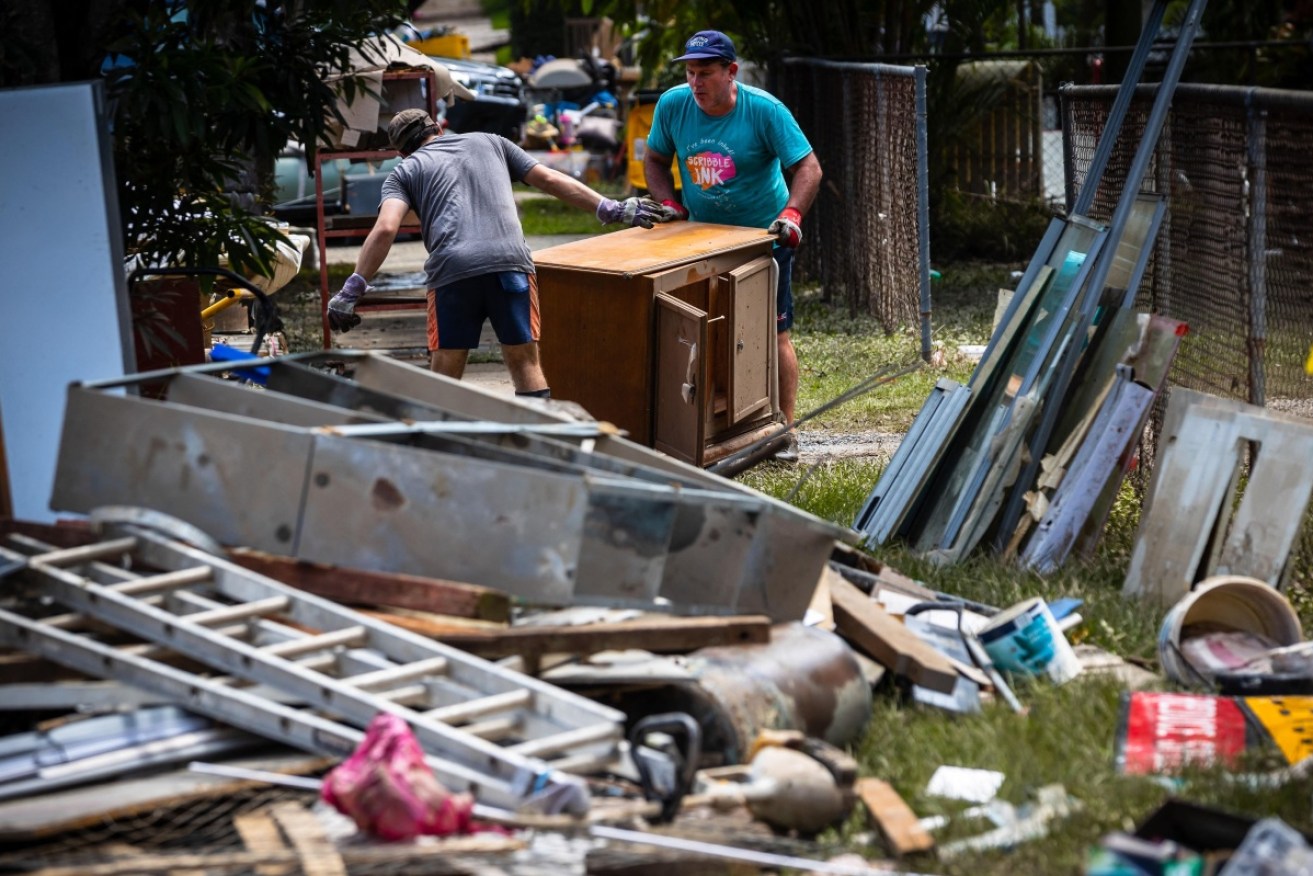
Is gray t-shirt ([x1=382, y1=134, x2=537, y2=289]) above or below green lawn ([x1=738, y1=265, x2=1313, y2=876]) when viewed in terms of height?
above

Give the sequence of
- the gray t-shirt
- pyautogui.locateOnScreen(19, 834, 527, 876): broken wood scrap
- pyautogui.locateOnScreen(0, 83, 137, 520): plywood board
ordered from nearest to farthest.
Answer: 1. pyautogui.locateOnScreen(19, 834, 527, 876): broken wood scrap
2. pyautogui.locateOnScreen(0, 83, 137, 520): plywood board
3. the gray t-shirt

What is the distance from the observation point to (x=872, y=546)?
19.4 ft

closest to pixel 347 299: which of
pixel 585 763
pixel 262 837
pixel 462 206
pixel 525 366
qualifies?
pixel 462 206

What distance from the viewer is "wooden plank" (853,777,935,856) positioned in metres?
3.43

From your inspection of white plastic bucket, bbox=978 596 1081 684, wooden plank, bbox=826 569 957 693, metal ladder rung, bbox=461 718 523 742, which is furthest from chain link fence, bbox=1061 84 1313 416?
metal ladder rung, bbox=461 718 523 742

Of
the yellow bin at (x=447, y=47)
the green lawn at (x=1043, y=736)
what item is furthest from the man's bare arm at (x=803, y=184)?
the yellow bin at (x=447, y=47)

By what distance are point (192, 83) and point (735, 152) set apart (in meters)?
2.72

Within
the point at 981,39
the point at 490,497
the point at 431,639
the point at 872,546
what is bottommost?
the point at 872,546

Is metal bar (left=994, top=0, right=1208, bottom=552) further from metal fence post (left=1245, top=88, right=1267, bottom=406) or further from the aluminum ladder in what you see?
the aluminum ladder

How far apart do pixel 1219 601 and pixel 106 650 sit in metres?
3.18

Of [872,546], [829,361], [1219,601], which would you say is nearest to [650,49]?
[829,361]

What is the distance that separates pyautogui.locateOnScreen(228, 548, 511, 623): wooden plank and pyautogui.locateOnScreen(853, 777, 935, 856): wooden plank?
0.99 meters

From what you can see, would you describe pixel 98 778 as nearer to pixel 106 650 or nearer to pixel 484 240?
pixel 106 650

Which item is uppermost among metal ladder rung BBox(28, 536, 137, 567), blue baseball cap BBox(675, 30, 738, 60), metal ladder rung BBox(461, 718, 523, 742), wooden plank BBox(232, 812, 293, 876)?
blue baseball cap BBox(675, 30, 738, 60)
